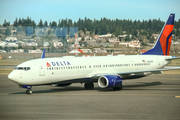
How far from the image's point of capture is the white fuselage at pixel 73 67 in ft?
87.5

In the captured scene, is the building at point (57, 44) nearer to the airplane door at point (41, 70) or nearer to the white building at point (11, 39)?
the white building at point (11, 39)

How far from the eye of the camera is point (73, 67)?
29531 mm

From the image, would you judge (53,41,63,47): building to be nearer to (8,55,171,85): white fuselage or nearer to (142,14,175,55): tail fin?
(142,14,175,55): tail fin

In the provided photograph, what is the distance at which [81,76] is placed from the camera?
30094 mm

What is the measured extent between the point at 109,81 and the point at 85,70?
10.5 ft

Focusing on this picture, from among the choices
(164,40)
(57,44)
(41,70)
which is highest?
(57,44)

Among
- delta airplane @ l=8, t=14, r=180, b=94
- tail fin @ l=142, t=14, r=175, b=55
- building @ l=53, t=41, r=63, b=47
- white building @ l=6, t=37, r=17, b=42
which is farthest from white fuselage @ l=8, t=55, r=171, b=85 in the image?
white building @ l=6, t=37, r=17, b=42

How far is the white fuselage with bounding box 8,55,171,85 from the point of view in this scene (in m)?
26.7

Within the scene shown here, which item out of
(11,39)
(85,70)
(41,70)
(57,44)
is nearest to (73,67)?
(85,70)

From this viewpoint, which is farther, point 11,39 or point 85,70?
point 11,39

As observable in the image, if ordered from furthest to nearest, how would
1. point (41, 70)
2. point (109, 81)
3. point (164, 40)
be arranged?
1. point (164, 40)
2. point (109, 81)
3. point (41, 70)

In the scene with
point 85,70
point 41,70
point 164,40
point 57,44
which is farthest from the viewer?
point 57,44

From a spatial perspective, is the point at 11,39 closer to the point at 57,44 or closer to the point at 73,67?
the point at 57,44

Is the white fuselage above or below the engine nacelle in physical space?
above
